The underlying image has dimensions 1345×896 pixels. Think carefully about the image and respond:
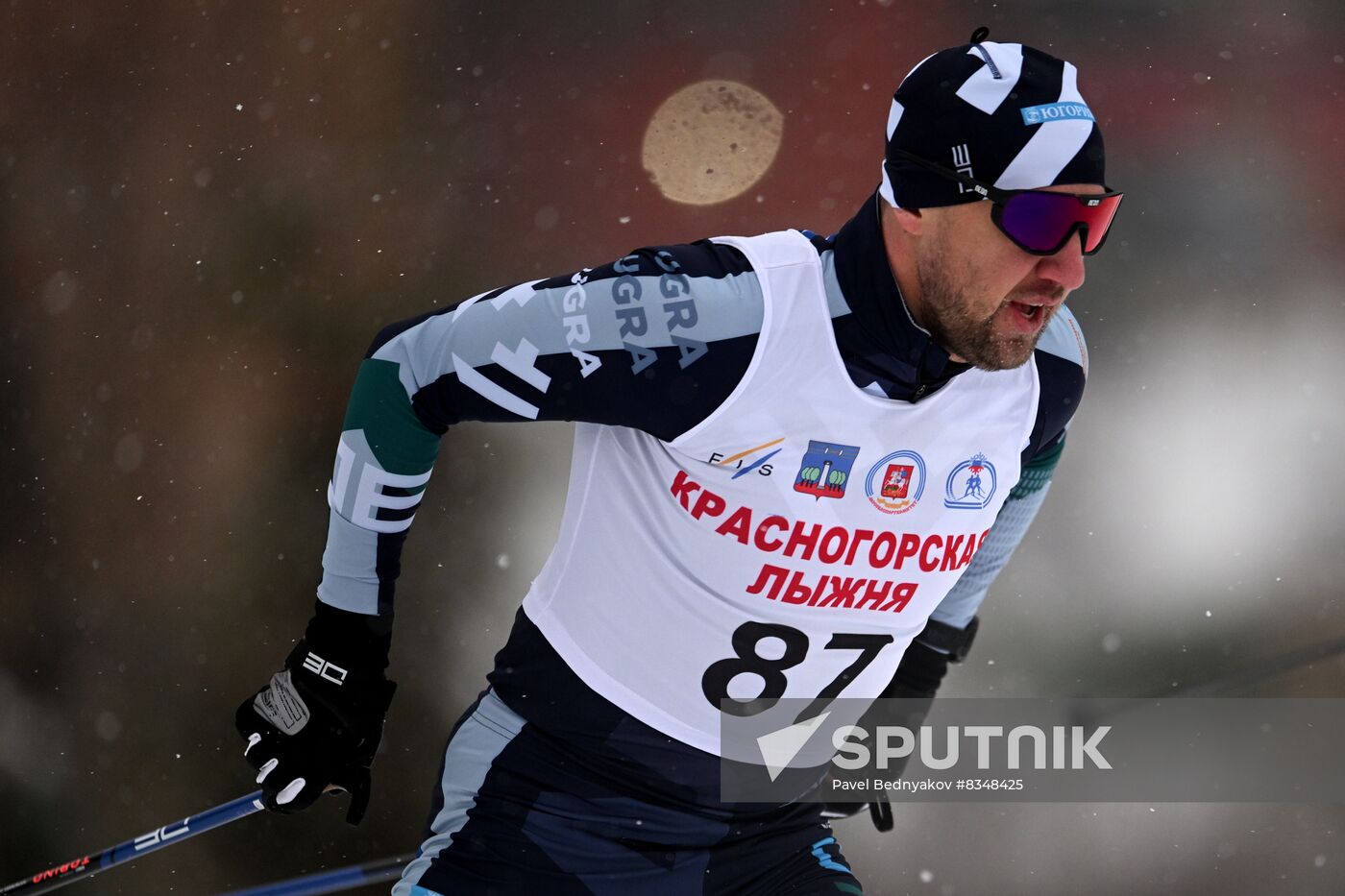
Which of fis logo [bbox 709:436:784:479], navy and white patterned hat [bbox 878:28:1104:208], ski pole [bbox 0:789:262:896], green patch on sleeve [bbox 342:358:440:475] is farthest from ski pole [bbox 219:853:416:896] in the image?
navy and white patterned hat [bbox 878:28:1104:208]

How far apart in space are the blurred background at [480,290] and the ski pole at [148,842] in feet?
3.80

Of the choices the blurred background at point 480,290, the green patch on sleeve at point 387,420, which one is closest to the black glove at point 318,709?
the green patch on sleeve at point 387,420

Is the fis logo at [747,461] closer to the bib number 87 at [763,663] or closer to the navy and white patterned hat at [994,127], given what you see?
the bib number 87 at [763,663]

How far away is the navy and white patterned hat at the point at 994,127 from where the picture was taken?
5.42 ft

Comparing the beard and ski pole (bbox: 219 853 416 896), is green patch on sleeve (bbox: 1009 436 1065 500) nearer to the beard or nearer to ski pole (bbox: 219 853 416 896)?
the beard

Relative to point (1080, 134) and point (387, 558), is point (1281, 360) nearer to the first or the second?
point (1080, 134)

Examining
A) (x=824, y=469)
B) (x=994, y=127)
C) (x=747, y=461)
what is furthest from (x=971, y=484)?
(x=994, y=127)

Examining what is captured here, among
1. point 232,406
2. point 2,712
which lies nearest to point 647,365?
point 232,406

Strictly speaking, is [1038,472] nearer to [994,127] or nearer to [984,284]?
[984,284]

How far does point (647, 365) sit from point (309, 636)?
0.69m

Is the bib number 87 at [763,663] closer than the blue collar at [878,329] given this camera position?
No

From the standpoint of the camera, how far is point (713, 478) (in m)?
1.76

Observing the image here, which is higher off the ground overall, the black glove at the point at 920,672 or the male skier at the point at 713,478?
the male skier at the point at 713,478

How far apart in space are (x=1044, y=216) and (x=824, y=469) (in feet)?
1.49
